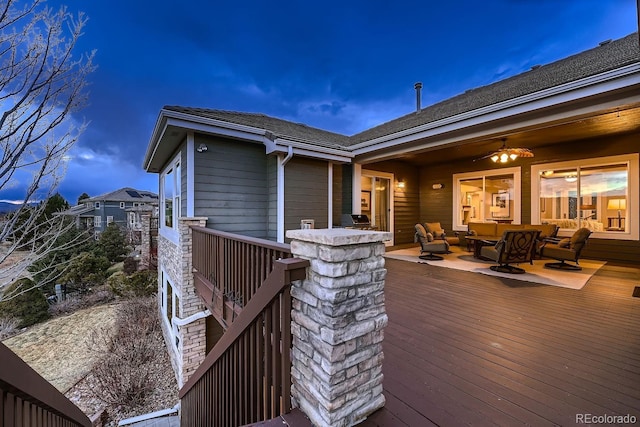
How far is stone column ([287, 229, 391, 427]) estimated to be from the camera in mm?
1352

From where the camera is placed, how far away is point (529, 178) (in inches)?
293

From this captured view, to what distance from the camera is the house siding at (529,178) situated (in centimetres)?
601

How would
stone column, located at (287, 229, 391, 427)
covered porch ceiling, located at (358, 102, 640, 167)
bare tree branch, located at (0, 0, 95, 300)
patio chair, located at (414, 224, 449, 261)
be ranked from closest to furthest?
1. stone column, located at (287, 229, 391, 427)
2. bare tree branch, located at (0, 0, 95, 300)
3. covered porch ceiling, located at (358, 102, 640, 167)
4. patio chair, located at (414, 224, 449, 261)

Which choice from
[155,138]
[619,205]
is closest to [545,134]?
[619,205]

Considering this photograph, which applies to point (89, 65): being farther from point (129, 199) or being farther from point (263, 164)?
point (129, 199)

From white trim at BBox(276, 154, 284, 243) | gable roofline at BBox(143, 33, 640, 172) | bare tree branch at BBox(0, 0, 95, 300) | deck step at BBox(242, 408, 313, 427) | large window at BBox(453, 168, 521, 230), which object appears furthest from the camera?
large window at BBox(453, 168, 521, 230)

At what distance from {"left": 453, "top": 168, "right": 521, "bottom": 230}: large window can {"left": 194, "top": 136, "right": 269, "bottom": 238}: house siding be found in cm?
687

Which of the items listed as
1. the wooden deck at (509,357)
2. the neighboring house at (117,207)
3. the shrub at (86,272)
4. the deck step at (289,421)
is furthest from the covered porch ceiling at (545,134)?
the neighboring house at (117,207)

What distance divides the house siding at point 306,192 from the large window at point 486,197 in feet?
17.2

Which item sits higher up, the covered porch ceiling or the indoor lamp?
the covered porch ceiling

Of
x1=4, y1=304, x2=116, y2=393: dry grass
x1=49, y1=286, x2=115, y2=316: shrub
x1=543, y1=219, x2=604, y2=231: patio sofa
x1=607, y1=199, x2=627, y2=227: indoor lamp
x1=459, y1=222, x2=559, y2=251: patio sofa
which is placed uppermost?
x1=607, y1=199, x2=627, y2=227: indoor lamp

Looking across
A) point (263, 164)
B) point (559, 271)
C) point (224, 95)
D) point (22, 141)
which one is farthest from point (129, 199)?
point (559, 271)

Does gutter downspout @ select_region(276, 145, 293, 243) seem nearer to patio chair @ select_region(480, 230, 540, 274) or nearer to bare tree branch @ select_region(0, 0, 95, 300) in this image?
bare tree branch @ select_region(0, 0, 95, 300)

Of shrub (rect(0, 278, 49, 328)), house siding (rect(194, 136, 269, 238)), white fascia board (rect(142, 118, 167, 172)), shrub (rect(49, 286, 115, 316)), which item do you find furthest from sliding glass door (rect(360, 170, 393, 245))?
shrub (rect(0, 278, 49, 328))
